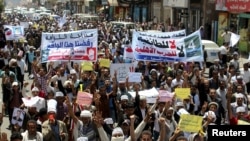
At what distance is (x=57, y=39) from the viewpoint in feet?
44.9

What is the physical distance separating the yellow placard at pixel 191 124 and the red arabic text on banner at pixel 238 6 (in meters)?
25.1

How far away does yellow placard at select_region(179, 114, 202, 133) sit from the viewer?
773cm

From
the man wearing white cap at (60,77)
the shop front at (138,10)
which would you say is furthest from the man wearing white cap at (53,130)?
the shop front at (138,10)

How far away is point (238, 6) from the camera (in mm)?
33000

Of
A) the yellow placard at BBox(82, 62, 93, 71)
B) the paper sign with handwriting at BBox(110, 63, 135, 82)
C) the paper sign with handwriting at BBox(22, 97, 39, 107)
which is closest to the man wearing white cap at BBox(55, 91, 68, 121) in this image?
the paper sign with handwriting at BBox(22, 97, 39, 107)

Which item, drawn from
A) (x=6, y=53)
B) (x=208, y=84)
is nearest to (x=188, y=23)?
(x=6, y=53)

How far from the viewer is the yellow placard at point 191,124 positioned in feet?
25.4

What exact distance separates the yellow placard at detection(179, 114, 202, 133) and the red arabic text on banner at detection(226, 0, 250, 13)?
25071 millimetres

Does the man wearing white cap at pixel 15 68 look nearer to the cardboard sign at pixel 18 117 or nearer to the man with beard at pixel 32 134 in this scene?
the cardboard sign at pixel 18 117

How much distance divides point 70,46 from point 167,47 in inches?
84.4

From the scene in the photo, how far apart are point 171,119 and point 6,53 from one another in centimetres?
1187

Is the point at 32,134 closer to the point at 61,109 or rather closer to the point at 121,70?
the point at 61,109

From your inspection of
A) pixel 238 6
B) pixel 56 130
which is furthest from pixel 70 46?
pixel 238 6

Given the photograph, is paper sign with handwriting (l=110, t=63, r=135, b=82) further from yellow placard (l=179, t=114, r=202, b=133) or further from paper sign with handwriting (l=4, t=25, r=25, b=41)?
paper sign with handwriting (l=4, t=25, r=25, b=41)
